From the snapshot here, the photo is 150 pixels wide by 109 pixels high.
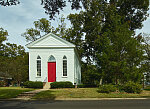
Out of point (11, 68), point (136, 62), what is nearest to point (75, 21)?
point (11, 68)

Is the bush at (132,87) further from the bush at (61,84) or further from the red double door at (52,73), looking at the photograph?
the red double door at (52,73)

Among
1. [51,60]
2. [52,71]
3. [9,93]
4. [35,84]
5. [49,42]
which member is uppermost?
[49,42]

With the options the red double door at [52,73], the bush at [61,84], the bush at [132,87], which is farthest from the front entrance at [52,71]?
the bush at [132,87]

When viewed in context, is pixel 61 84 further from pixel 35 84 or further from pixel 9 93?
pixel 9 93

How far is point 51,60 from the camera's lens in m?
24.9

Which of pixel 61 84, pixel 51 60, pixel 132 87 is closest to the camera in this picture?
pixel 132 87

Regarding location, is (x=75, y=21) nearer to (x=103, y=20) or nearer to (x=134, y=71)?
(x=103, y=20)

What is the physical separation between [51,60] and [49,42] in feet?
8.07

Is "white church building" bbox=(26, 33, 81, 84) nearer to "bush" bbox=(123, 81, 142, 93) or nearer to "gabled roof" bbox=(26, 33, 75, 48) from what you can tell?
"gabled roof" bbox=(26, 33, 75, 48)

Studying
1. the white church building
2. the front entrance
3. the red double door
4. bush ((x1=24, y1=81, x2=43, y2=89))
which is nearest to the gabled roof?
Result: the white church building

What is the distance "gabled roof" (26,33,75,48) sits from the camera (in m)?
25.0

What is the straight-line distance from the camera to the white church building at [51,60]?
24.5 metres

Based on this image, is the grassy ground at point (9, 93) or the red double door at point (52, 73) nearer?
the grassy ground at point (9, 93)

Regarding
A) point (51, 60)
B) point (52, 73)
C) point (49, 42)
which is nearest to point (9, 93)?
point (52, 73)
